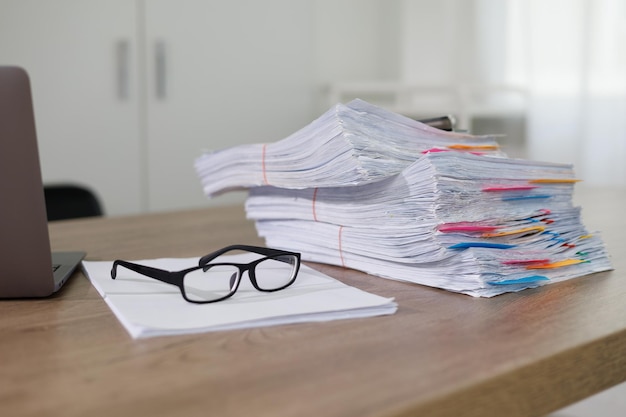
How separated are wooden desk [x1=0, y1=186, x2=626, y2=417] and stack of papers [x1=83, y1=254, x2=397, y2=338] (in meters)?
0.01

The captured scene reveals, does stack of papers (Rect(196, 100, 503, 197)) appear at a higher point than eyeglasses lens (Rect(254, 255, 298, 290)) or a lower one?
higher

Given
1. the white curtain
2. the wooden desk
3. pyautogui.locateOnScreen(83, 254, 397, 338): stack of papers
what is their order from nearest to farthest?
the wooden desk → pyautogui.locateOnScreen(83, 254, 397, 338): stack of papers → the white curtain

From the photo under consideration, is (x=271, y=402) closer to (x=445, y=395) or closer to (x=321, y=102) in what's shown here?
(x=445, y=395)

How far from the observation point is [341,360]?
49 cm

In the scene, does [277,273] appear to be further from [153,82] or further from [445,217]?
[153,82]

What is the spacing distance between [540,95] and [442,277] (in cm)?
228

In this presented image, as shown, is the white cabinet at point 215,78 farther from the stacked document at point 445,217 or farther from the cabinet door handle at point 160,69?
the stacked document at point 445,217

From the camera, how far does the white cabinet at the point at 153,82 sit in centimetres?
250

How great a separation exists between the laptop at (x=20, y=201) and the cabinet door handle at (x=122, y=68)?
82.4 inches

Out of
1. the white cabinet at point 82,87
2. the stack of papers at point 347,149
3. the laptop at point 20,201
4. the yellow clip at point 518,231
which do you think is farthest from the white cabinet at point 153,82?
the yellow clip at point 518,231

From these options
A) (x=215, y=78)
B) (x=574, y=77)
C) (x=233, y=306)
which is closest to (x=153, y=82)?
(x=215, y=78)

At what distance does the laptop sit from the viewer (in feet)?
1.97

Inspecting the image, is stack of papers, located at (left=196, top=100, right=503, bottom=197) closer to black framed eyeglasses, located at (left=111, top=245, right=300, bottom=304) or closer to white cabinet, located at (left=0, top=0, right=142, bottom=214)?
black framed eyeglasses, located at (left=111, top=245, right=300, bottom=304)

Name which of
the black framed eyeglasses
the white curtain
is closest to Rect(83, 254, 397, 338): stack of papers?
the black framed eyeglasses
